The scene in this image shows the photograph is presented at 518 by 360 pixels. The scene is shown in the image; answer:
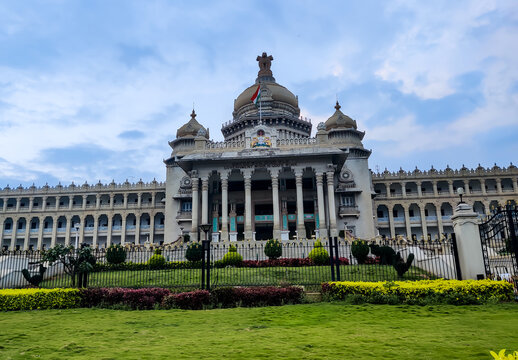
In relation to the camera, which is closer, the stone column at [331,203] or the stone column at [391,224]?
the stone column at [331,203]

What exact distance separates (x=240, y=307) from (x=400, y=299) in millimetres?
4695

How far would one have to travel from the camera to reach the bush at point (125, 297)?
39.3ft

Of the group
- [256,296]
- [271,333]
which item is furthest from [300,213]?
[271,333]

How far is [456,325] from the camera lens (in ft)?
26.0

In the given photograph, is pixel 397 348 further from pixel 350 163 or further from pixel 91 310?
pixel 350 163

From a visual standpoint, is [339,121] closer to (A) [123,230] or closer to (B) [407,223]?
(B) [407,223]

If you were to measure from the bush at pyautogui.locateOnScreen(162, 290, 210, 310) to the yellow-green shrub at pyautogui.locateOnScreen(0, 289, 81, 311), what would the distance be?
10.4 ft

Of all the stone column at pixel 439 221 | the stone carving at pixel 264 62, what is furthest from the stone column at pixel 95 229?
the stone column at pixel 439 221

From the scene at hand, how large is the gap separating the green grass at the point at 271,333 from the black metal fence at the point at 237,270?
3.64 meters

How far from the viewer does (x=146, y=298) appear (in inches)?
473

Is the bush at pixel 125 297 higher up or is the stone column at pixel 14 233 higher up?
the stone column at pixel 14 233

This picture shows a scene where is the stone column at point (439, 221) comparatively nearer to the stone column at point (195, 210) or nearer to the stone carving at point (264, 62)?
the stone carving at point (264, 62)

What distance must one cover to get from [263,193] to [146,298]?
26311mm

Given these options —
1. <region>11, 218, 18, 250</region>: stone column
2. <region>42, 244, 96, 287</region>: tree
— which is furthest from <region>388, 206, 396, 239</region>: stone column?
<region>11, 218, 18, 250</region>: stone column
